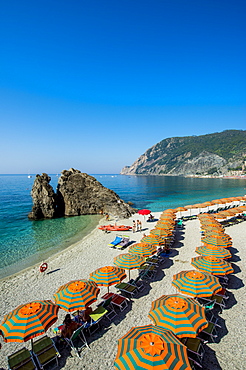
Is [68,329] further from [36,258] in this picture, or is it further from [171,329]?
[36,258]

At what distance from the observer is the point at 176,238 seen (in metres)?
21.2

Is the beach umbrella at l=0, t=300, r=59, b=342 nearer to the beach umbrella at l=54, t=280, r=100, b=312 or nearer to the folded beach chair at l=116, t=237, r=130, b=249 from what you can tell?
the beach umbrella at l=54, t=280, r=100, b=312

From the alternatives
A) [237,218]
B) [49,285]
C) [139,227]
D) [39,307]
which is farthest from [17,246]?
[237,218]

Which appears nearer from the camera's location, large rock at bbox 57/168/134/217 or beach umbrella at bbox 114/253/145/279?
beach umbrella at bbox 114/253/145/279

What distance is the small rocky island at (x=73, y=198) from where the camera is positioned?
3825 cm

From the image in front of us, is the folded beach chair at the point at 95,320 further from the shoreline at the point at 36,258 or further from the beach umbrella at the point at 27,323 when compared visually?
the shoreline at the point at 36,258

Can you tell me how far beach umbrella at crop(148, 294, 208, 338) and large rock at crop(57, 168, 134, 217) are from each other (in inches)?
1239

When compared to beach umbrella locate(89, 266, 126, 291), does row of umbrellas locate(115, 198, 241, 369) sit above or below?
above

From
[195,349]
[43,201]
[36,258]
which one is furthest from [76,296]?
[43,201]

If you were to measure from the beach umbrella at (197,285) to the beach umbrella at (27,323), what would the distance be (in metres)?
5.64

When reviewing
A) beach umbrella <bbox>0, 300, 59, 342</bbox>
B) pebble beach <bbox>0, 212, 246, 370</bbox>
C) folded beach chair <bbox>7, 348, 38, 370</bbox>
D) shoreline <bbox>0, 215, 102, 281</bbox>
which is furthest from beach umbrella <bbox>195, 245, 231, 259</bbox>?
shoreline <bbox>0, 215, 102, 281</bbox>

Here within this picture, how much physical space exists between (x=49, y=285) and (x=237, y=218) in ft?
87.1

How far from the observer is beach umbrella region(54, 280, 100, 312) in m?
8.16

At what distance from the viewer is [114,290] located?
39.5 ft
